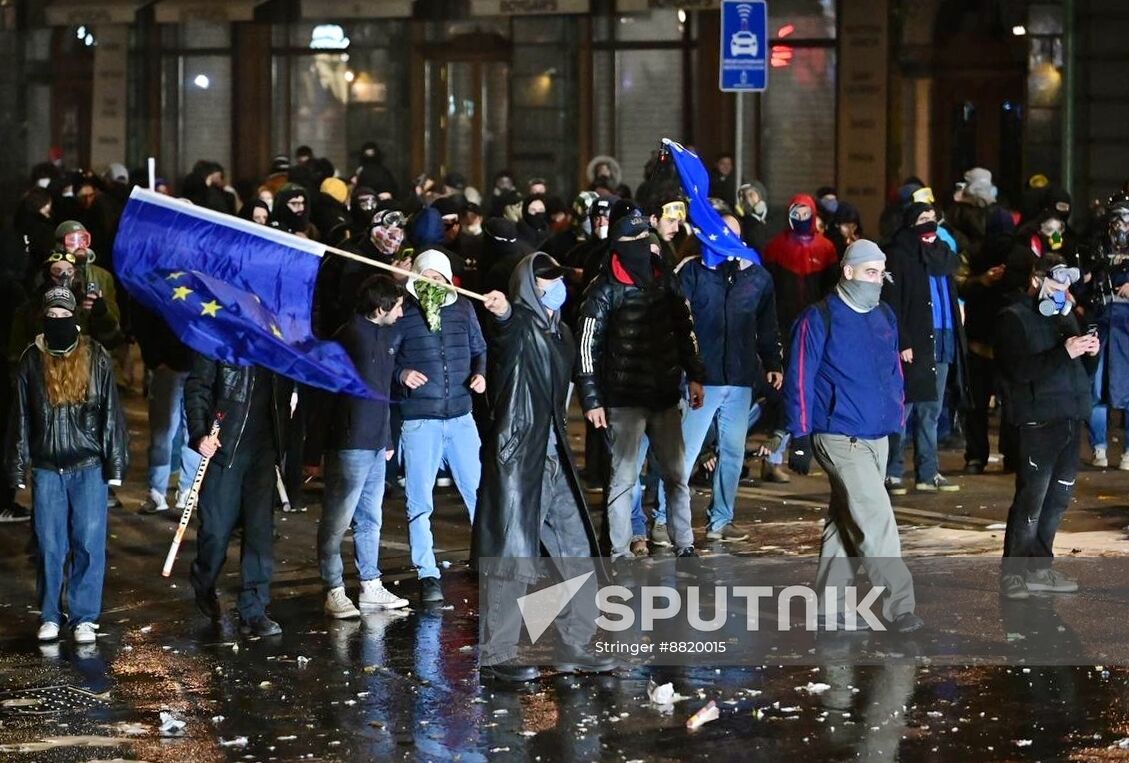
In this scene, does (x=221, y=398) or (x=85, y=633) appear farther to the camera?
(x=221, y=398)

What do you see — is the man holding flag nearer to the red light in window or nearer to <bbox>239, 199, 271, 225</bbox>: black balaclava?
<bbox>239, 199, 271, 225</bbox>: black balaclava

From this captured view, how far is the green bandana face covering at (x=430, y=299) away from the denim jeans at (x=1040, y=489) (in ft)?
10.0

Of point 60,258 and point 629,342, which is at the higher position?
point 60,258

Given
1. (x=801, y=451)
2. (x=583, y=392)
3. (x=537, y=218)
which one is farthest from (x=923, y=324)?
(x=537, y=218)

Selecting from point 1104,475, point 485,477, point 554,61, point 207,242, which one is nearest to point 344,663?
point 485,477

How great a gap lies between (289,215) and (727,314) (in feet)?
15.0

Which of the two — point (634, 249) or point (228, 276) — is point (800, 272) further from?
point (228, 276)

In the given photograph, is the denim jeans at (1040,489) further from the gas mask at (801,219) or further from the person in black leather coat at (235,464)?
the gas mask at (801,219)

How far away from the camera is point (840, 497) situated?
35.6 ft

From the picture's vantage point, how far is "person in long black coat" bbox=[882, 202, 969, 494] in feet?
48.9

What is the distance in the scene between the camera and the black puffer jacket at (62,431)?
11023mm

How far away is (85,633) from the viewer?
10961 mm

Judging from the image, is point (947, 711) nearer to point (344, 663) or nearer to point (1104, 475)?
point (344, 663)

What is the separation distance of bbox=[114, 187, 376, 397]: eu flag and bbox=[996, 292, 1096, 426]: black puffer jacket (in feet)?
11.1
